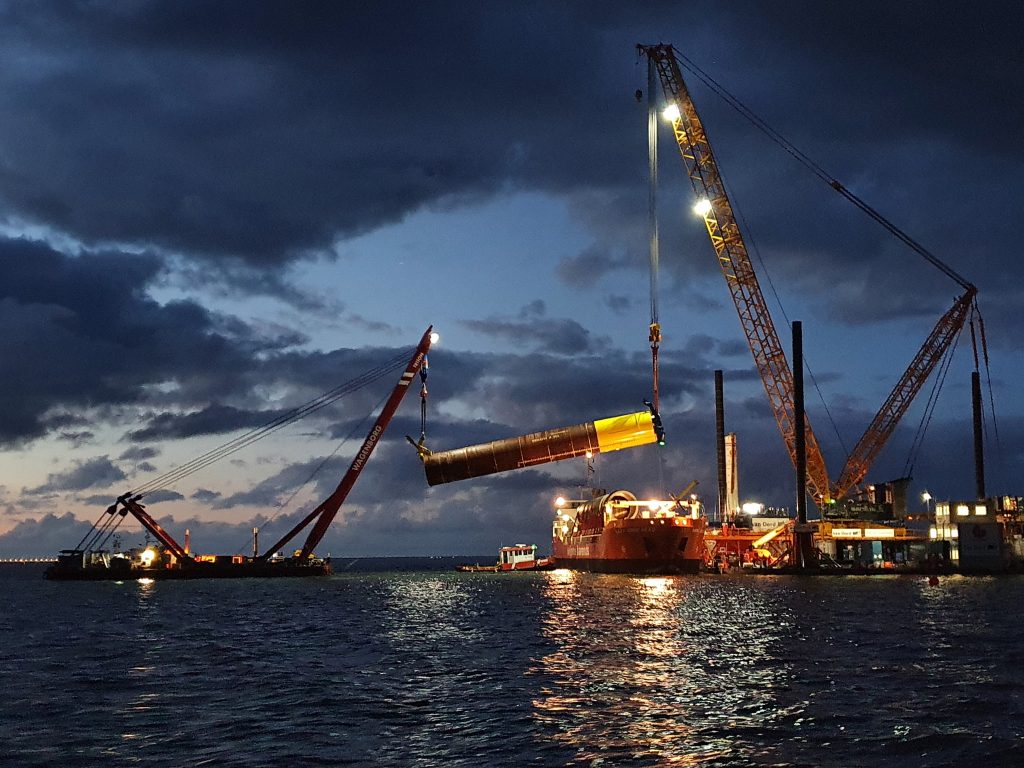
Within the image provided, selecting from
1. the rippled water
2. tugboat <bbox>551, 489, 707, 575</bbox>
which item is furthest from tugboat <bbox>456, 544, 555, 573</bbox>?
the rippled water

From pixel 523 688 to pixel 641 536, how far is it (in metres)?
90.2

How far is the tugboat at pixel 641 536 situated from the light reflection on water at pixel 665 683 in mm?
53554

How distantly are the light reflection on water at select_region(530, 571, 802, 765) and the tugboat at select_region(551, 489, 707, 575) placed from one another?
53.6 metres

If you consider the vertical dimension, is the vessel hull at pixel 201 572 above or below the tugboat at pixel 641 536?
below

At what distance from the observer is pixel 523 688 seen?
33.1 metres

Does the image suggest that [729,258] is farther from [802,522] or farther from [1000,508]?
[1000,508]

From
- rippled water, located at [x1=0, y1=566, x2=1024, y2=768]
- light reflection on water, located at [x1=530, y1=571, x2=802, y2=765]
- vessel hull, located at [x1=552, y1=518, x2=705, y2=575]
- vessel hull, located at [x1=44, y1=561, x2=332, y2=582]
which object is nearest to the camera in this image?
rippled water, located at [x1=0, y1=566, x2=1024, y2=768]

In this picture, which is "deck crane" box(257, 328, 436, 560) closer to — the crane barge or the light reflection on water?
the crane barge

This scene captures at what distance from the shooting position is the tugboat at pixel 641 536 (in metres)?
121

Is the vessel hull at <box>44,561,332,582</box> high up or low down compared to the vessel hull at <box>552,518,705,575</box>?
down

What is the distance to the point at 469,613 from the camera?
7044cm

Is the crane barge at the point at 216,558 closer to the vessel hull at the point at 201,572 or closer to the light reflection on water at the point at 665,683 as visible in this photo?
the vessel hull at the point at 201,572

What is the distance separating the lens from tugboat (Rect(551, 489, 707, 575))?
12131 centimetres

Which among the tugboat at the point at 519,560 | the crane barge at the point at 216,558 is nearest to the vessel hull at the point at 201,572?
the crane barge at the point at 216,558
